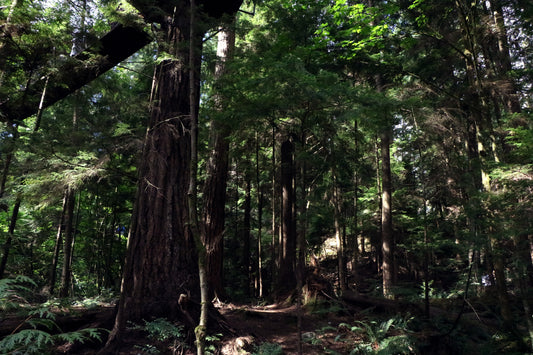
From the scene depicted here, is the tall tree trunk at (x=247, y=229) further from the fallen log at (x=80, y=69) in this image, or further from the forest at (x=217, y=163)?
the fallen log at (x=80, y=69)

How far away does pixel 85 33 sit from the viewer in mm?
7215

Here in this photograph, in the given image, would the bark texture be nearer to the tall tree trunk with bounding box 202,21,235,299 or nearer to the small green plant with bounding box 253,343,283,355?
the small green plant with bounding box 253,343,283,355

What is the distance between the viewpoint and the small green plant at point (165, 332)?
4.59 m

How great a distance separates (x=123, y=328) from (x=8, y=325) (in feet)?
6.97

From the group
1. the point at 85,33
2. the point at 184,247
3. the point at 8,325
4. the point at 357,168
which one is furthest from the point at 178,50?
the point at 357,168

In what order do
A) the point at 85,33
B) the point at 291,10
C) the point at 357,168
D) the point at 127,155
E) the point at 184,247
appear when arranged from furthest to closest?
the point at 127,155 → the point at 291,10 → the point at 357,168 → the point at 85,33 → the point at 184,247

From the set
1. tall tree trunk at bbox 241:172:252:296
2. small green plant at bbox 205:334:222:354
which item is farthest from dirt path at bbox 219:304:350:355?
tall tree trunk at bbox 241:172:252:296

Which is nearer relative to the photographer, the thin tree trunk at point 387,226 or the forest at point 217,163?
the forest at point 217,163

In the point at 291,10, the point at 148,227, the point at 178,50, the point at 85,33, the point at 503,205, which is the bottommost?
the point at 148,227

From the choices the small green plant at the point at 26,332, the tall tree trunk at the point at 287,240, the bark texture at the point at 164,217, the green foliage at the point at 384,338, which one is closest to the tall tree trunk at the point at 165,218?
the bark texture at the point at 164,217

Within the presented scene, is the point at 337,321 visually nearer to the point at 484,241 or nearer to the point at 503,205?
the point at 484,241

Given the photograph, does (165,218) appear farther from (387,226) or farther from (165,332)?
(387,226)

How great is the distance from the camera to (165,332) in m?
4.69

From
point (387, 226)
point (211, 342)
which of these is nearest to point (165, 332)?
point (211, 342)
